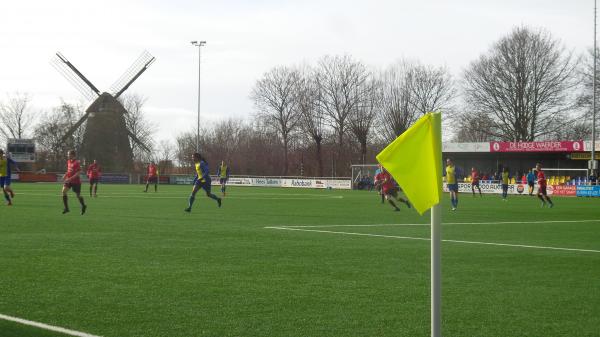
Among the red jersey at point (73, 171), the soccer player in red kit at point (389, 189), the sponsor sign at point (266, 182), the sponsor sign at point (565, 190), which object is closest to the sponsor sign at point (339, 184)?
the sponsor sign at point (266, 182)

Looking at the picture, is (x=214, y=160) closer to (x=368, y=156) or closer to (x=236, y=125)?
(x=236, y=125)

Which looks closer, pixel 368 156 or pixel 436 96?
pixel 436 96

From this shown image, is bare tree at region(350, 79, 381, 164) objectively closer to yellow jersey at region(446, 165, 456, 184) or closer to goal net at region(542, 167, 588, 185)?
goal net at region(542, 167, 588, 185)

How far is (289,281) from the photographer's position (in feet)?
32.1

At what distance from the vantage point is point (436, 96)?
7762cm

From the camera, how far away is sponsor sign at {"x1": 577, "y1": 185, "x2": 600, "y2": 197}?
50.1 metres

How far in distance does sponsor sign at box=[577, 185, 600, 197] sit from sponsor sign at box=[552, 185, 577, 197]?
45 centimetres

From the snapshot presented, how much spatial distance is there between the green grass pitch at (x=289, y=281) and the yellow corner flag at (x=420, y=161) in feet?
7.39

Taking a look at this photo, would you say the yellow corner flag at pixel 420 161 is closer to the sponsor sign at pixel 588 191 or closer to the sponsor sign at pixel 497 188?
the sponsor sign at pixel 588 191

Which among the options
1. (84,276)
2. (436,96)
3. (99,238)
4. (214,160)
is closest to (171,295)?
(84,276)

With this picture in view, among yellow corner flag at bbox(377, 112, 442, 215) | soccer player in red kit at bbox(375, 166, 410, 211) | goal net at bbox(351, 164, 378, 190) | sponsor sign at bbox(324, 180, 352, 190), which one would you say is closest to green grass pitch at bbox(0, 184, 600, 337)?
yellow corner flag at bbox(377, 112, 442, 215)

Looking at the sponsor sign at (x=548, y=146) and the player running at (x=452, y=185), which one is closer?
the player running at (x=452, y=185)

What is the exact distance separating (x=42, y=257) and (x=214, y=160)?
82.8m

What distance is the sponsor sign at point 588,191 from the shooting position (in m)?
50.1
